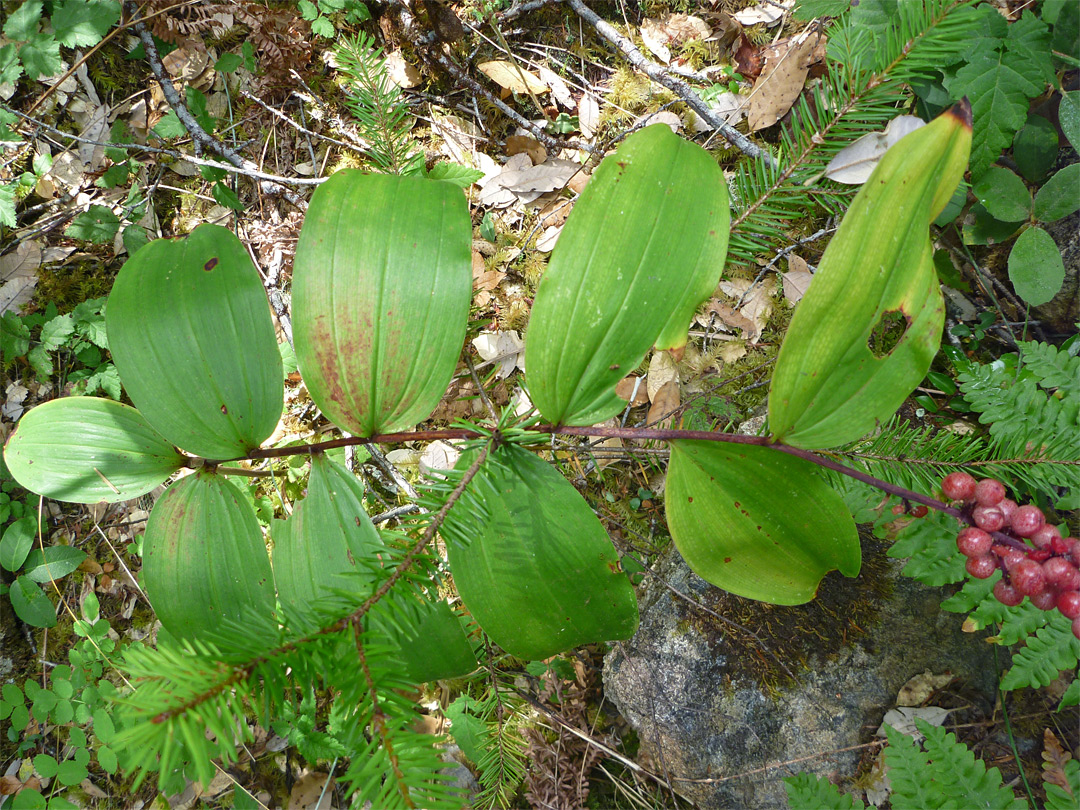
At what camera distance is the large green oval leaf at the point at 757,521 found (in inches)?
61.9

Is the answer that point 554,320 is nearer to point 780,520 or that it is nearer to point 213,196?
point 780,520

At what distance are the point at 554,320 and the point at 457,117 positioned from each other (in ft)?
6.05

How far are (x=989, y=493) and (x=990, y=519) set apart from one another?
0.21 feet

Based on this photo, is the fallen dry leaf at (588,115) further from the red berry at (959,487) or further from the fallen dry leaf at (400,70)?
the red berry at (959,487)

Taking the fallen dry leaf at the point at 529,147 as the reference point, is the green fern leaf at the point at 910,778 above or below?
below

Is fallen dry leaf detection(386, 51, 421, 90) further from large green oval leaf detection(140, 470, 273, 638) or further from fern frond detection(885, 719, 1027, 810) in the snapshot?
fern frond detection(885, 719, 1027, 810)

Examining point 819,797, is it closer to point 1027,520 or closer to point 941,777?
point 941,777

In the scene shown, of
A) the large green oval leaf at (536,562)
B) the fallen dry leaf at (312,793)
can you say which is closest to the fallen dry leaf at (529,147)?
the large green oval leaf at (536,562)

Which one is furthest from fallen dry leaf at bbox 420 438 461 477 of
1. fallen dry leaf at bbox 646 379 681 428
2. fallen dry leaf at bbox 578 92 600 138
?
fallen dry leaf at bbox 578 92 600 138

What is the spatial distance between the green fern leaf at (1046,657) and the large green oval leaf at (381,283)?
180cm

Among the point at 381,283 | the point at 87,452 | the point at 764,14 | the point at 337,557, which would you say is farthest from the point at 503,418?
the point at 764,14

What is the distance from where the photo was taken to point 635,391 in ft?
8.34

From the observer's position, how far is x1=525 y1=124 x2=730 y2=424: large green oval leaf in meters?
1.53

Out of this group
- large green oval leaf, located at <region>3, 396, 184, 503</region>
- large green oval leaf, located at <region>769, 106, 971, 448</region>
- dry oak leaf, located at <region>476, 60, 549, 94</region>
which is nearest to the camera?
large green oval leaf, located at <region>769, 106, 971, 448</region>
